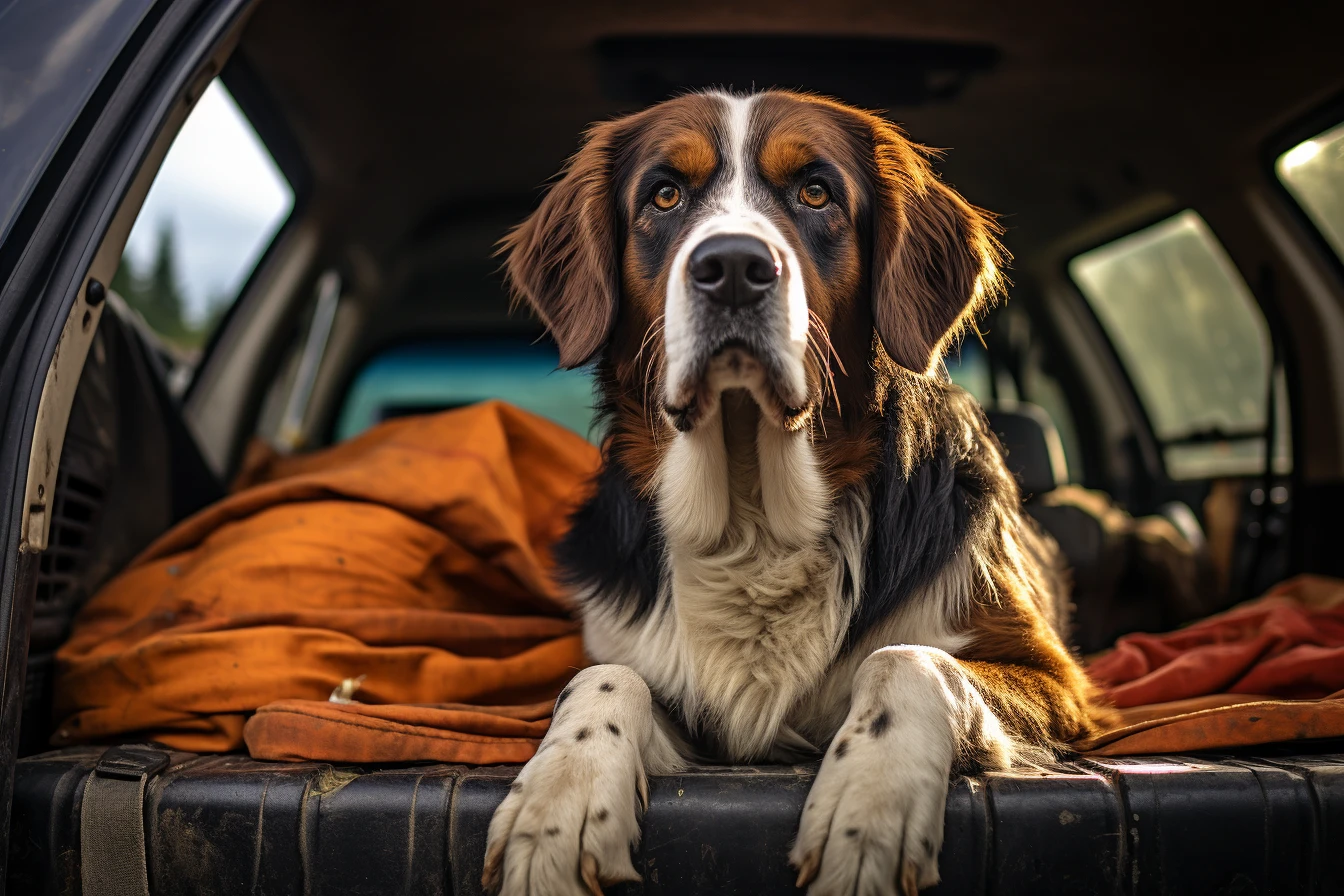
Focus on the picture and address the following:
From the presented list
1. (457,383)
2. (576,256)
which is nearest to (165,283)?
(457,383)

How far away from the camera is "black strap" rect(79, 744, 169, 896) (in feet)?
4.58

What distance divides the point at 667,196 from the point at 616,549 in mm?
753

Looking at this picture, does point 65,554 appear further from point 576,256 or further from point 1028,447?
point 1028,447

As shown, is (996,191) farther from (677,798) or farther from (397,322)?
(677,798)

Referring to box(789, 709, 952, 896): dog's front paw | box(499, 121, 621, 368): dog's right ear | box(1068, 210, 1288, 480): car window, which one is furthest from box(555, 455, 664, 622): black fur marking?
box(1068, 210, 1288, 480): car window

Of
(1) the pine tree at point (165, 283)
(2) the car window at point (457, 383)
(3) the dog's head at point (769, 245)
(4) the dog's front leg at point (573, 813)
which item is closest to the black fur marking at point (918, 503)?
(3) the dog's head at point (769, 245)

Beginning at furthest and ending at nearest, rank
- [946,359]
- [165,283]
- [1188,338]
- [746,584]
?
[165,283]
[1188,338]
[946,359]
[746,584]

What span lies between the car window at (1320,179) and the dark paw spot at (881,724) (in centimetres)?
220

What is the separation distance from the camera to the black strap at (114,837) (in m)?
1.40

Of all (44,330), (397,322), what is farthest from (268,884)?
(397,322)

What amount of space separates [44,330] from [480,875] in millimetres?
1033

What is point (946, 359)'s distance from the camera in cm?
264

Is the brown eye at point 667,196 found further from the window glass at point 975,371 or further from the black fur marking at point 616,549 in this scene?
the window glass at point 975,371

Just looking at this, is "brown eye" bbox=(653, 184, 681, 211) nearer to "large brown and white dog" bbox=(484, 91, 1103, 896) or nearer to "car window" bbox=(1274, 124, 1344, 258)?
"large brown and white dog" bbox=(484, 91, 1103, 896)
